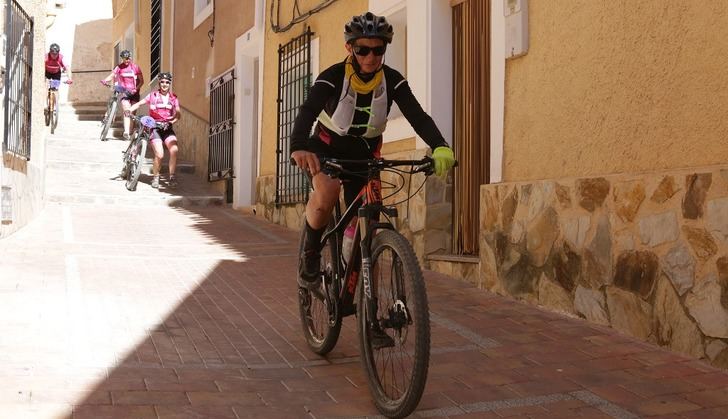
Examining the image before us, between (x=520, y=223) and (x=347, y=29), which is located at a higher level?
(x=347, y=29)

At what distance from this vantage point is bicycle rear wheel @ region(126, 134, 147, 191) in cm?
1473

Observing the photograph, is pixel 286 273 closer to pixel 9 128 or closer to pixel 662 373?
pixel 9 128

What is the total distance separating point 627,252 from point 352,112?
6.70 feet

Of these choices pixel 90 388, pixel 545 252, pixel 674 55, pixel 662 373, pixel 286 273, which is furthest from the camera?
pixel 286 273

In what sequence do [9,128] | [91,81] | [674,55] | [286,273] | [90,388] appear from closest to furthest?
1. [90,388]
2. [674,55]
3. [286,273]
4. [9,128]
5. [91,81]

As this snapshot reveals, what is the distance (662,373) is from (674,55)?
6.16 feet

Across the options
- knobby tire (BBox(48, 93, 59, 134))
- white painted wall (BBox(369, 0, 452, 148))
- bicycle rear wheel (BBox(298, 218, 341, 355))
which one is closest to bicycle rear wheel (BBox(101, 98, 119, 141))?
knobby tire (BBox(48, 93, 59, 134))

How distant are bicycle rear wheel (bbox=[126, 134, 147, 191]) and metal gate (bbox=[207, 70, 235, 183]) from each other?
1496 mm

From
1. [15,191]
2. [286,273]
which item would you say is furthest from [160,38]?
[286,273]

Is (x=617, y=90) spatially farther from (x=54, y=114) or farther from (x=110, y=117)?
(x=54, y=114)

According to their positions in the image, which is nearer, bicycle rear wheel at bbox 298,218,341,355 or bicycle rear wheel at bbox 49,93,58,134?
bicycle rear wheel at bbox 298,218,341,355

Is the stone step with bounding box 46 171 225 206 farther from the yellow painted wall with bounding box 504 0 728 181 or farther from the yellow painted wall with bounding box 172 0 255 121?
the yellow painted wall with bounding box 504 0 728 181

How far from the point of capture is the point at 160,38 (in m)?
22.8

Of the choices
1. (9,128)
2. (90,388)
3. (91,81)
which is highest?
(91,81)
